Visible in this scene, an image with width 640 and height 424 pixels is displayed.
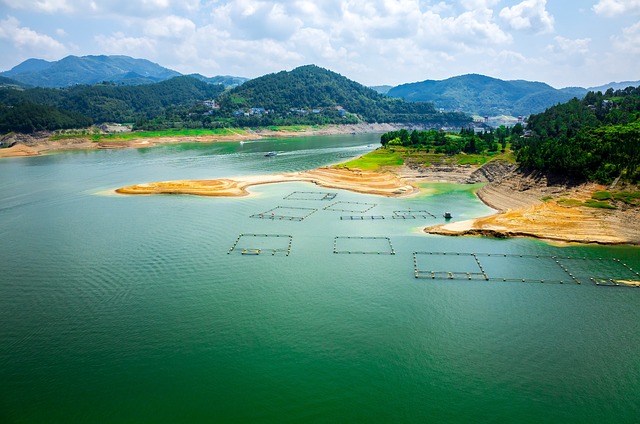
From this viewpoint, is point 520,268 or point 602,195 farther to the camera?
point 602,195

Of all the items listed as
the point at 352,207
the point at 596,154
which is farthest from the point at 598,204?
the point at 352,207

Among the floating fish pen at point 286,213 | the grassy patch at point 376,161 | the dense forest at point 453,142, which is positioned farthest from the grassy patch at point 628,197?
the grassy patch at point 376,161

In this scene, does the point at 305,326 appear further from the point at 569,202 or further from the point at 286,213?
the point at 569,202

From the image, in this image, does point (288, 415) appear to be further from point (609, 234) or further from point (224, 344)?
point (609, 234)

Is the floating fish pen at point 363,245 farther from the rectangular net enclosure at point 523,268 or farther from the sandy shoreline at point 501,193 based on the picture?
the rectangular net enclosure at point 523,268

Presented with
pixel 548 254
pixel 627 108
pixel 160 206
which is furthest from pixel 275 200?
pixel 627 108

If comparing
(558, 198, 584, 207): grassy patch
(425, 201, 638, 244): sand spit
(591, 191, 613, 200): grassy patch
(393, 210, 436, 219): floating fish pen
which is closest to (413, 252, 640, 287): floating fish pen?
(425, 201, 638, 244): sand spit
